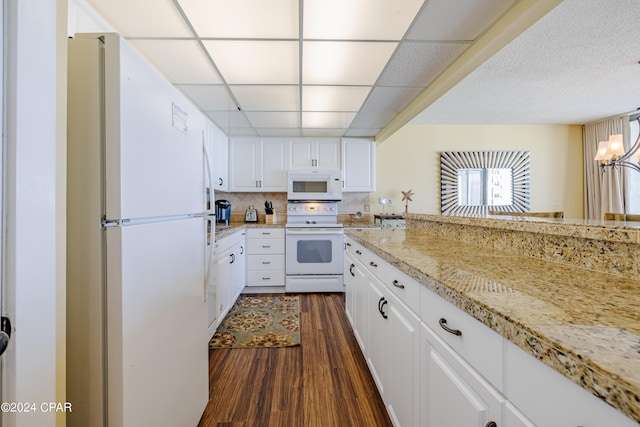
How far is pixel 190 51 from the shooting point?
6.07 feet

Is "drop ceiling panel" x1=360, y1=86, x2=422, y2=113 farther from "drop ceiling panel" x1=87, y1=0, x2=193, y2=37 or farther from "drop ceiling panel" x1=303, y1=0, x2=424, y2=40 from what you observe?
"drop ceiling panel" x1=87, y1=0, x2=193, y2=37

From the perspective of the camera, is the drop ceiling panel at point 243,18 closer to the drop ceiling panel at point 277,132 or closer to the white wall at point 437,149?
the drop ceiling panel at point 277,132

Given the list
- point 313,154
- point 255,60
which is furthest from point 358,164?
point 255,60

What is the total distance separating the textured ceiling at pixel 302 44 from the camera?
1456mm

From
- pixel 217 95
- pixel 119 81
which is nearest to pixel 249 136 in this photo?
pixel 217 95

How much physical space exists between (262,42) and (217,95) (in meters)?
1.00

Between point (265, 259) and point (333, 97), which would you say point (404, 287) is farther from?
point (265, 259)

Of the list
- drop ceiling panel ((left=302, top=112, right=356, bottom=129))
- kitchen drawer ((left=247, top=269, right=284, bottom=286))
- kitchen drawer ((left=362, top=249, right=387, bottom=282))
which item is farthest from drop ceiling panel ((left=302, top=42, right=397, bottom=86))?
kitchen drawer ((left=247, top=269, right=284, bottom=286))

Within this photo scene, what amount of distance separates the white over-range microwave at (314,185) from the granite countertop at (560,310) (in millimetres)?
2665

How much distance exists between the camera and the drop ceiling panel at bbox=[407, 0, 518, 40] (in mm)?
1424

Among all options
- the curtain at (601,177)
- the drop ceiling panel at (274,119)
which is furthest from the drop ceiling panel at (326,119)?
the curtain at (601,177)

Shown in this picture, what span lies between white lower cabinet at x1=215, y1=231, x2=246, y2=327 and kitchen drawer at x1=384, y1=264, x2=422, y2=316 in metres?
1.47

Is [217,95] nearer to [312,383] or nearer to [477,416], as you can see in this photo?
[312,383]

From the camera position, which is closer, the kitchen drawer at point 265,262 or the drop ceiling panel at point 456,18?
the drop ceiling panel at point 456,18
